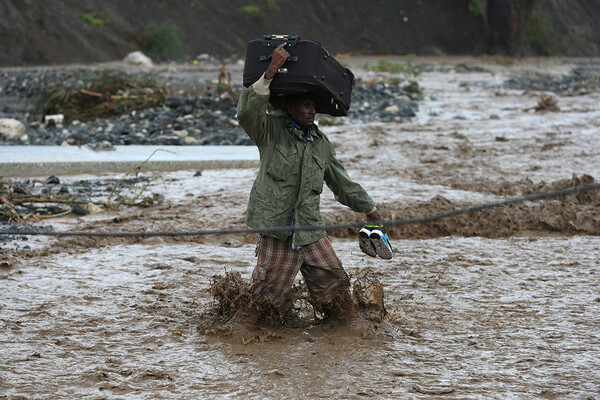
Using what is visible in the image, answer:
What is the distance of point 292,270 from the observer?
3.54 m

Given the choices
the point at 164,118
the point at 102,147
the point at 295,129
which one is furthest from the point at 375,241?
the point at 164,118

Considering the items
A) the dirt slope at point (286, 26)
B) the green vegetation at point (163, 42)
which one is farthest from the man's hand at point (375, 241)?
the green vegetation at point (163, 42)

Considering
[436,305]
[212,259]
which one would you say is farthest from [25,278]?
[436,305]

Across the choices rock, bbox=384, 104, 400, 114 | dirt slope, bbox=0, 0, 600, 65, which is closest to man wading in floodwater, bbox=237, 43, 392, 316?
rock, bbox=384, 104, 400, 114

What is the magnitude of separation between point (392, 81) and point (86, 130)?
9.55m

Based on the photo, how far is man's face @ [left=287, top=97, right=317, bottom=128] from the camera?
346 cm

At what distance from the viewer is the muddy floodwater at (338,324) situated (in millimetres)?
3049

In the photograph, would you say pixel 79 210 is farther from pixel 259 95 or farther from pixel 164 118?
pixel 164 118

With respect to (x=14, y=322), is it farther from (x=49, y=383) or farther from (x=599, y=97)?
(x=599, y=97)

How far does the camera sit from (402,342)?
3.53 m

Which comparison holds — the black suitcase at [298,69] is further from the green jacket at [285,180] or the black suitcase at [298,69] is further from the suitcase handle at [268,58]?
the green jacket at [285,180]

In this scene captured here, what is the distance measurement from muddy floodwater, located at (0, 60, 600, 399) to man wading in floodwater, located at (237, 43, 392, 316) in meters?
0.26

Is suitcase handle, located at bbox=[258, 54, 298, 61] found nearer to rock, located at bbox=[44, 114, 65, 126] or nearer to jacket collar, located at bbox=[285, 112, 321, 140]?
jacket collar, located at bbox=[285, 112, 321, 140]

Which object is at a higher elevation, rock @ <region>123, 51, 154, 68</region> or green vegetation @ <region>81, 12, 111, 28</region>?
green vegetation @ <region>81, 12, 111, 28</region>
